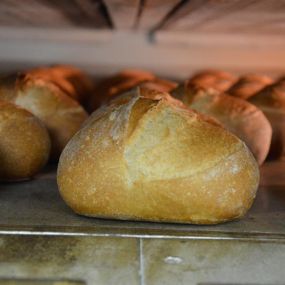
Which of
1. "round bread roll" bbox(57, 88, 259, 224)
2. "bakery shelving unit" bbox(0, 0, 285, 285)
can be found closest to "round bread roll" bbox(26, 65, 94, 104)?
"bakery shelving unit" bbox(0, 0, 285, 285)

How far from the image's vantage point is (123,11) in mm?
1749

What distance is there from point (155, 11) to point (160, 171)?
73cm

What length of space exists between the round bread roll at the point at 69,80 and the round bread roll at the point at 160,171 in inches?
37.7

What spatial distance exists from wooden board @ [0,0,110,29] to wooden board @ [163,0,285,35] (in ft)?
0.78

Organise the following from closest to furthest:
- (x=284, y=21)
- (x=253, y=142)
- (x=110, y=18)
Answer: (x=253, y=142)
(x=284, y=21)
(x=110, y=18)

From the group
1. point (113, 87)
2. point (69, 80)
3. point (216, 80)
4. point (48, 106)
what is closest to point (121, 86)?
point (113, 87)

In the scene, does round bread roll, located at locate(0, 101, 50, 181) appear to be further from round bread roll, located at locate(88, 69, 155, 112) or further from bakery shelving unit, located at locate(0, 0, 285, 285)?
round bread roll, located at locate(88, 69, 155, 112)

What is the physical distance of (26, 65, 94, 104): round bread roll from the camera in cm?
214

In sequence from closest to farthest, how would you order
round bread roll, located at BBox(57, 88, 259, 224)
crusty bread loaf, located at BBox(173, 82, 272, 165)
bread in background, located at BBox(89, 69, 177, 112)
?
round bread roll, located at BBox(57, 88, 259, 224) < crusty bread loaf, located at BBox(173, 82, 272, 165) < bread in background, located at BBox(89, 69, 177, 112)

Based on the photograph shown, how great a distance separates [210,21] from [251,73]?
90cm

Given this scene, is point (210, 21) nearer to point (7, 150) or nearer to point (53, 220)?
point (7, 150)

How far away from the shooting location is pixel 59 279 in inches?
38.0

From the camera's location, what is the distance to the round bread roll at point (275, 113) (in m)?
1.81

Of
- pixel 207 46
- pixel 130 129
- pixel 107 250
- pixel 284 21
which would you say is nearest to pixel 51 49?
pixel 207 46
